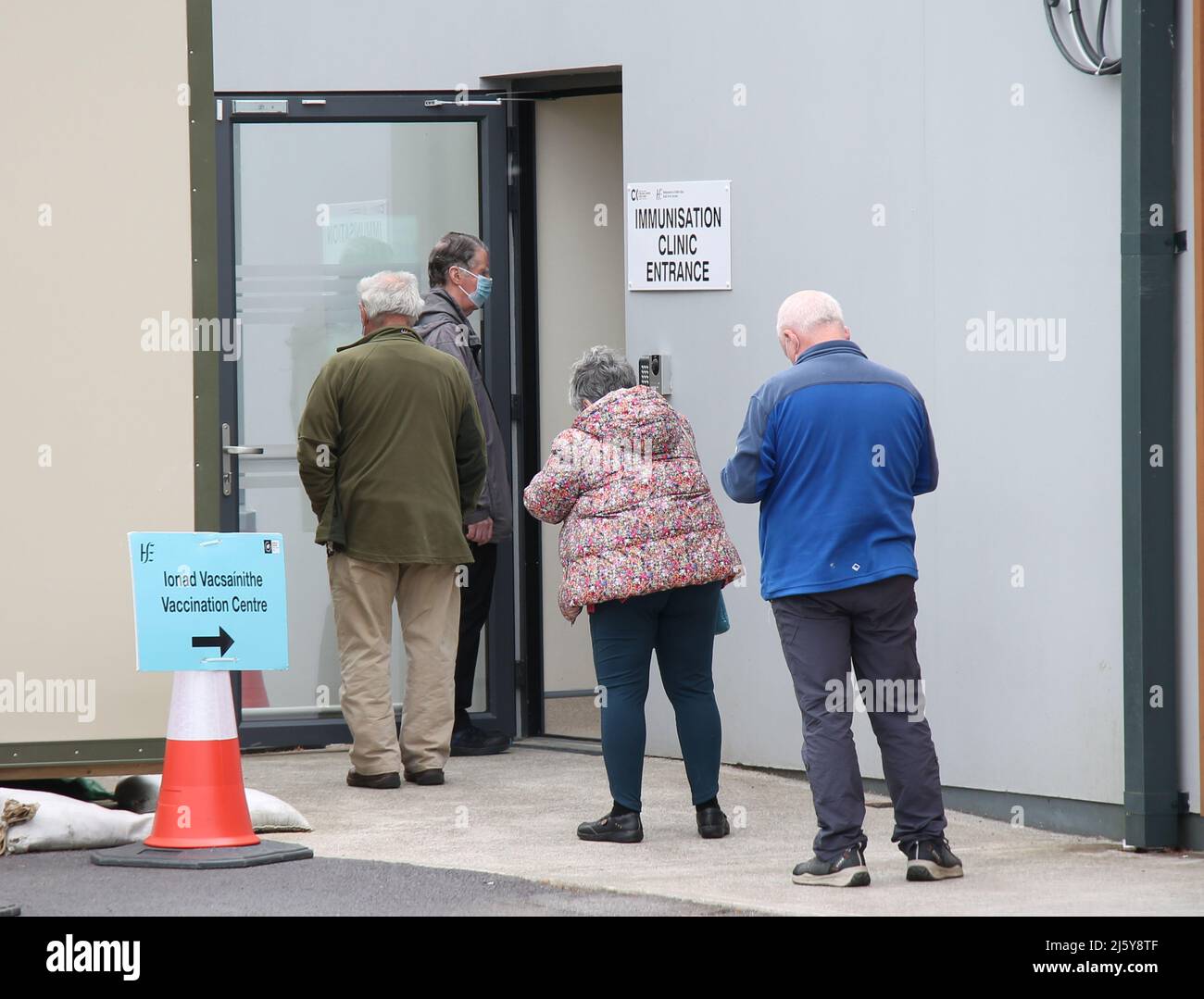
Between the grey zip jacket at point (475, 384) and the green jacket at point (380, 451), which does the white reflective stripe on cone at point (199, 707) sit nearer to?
the green jacket at point (380, 451)

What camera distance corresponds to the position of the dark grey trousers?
5809 mm

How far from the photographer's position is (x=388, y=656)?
7.87m

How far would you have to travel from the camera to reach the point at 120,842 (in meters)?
6.46

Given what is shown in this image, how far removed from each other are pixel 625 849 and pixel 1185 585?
6.74 feet

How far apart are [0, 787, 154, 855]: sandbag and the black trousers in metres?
2.17

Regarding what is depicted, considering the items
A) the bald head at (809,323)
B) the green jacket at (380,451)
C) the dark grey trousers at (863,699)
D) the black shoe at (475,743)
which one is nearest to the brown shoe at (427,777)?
→ the black shoe at (475,743)

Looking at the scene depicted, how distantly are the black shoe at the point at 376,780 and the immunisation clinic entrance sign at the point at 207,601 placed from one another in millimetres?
1533

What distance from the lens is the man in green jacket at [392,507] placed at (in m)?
7.61

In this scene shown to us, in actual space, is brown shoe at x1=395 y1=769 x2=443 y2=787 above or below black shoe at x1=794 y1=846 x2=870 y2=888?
below

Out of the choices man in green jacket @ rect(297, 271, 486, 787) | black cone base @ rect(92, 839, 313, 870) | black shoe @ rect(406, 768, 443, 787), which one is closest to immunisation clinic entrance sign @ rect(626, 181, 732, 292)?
man in green jacket @ rect(297, 271, 486, 787)

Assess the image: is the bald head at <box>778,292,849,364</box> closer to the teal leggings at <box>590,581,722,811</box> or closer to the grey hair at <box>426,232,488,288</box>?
the teal leggings at <box>590,581,722,811</box>

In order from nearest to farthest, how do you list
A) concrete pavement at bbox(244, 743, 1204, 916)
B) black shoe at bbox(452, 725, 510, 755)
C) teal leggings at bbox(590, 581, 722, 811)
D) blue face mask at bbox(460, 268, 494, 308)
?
1. concrete pavement at bbox(244, 743, 1204, 916)
2. teal leggings at bbox(590, 581, 722, 811)
3. blue face mask at bbox(460, 268, 494, 308)
4. black shoe at bbox(452, 725, 510, 755)
